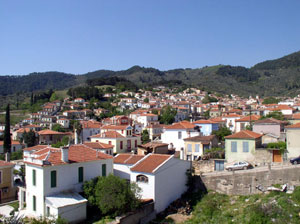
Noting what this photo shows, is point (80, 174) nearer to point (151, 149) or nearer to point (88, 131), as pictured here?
point (151, 149)

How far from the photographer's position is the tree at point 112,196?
803 inches

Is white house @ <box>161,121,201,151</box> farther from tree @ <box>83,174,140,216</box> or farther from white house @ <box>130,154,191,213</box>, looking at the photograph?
tree @ <box>83,174,140,216</box>

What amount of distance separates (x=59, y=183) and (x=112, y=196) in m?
3.93

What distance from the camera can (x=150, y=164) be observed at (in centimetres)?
2408

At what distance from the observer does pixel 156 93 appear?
481ft

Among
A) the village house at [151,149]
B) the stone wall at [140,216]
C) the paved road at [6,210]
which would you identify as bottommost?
the paved road at [6,210]

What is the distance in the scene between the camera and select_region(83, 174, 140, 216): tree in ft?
66.9

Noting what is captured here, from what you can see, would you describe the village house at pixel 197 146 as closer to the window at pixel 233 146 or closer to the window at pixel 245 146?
the window at pixel 233 146

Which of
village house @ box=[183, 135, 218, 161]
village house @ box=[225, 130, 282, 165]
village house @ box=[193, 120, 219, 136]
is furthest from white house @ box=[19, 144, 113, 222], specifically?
village house @ box=[193, 120, 219, 136]

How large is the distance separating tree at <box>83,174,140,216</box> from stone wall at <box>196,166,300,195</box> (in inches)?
268

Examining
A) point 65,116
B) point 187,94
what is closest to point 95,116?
point 65,116

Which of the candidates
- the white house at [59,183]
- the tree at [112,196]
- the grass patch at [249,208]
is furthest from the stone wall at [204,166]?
the white house at [59,183]

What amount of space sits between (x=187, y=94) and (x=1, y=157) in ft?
367

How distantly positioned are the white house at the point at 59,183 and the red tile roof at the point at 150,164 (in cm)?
308
